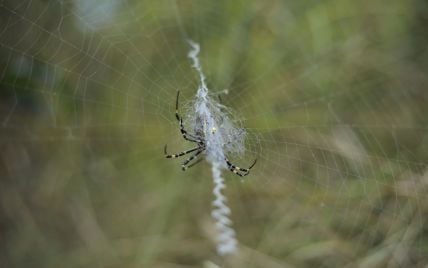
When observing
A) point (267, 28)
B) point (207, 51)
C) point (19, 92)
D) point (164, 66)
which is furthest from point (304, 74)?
point (19, 92)

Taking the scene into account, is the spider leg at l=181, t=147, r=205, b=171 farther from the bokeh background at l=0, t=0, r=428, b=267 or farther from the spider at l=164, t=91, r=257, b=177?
the bokeh background at l=0, t=0, r=428, b=267

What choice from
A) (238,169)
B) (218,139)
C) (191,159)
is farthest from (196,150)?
(238,169)

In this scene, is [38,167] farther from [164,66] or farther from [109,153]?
[164,66]

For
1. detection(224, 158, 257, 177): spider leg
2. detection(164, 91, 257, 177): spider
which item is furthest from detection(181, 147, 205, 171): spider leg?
detection(224, 158, 257, 177): spider leg

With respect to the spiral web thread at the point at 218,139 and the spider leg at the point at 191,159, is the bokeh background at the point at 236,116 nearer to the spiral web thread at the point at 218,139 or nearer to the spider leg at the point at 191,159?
the spiral web thread at the point at 218,139

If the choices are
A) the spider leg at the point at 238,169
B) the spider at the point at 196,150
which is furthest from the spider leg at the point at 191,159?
the spider leg at the point at 238,169
